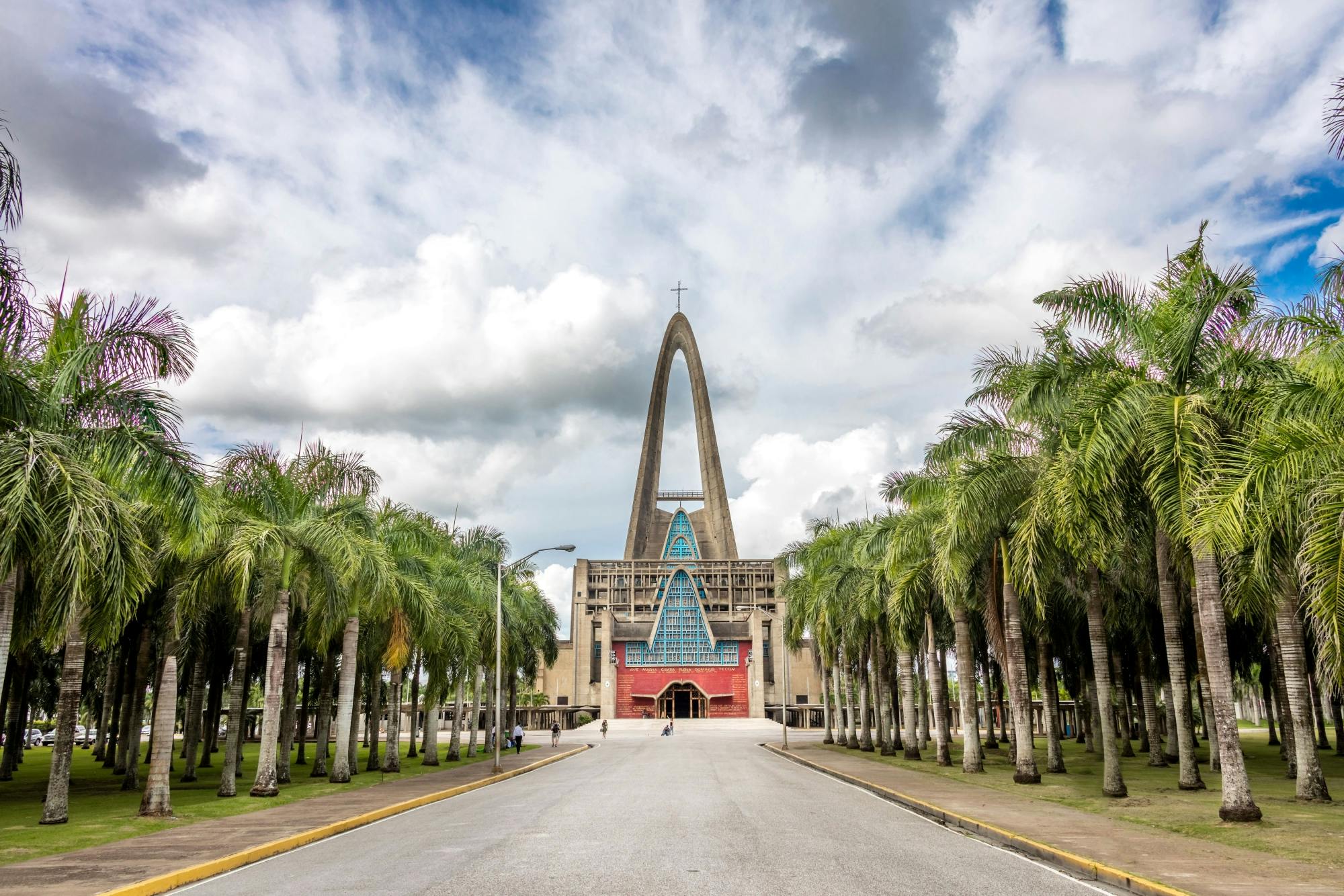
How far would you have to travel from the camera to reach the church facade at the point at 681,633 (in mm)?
102562

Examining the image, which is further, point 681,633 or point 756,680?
point 681,633

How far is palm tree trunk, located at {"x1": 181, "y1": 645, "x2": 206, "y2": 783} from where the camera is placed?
27.8m

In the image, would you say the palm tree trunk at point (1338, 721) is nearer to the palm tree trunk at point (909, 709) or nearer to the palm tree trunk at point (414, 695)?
the palm tree trunk at point (909, 709)

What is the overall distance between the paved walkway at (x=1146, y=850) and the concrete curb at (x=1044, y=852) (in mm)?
222

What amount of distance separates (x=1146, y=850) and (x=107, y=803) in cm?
2261

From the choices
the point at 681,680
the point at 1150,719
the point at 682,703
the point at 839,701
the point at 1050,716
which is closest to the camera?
the point at 1050,716

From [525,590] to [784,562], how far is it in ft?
46.1

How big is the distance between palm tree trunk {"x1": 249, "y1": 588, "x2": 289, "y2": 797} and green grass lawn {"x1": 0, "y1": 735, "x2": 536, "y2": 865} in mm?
426

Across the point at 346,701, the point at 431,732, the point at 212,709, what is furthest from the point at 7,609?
the point at 212,709

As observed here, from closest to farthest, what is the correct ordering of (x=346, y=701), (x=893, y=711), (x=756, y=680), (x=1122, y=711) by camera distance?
(x=346, y=701), (x=893, y=711), (x=1122, y=711), (x=756, y=680)

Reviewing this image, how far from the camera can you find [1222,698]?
16125mm

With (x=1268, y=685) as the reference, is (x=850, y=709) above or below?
below

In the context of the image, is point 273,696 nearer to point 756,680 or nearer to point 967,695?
point 967,695

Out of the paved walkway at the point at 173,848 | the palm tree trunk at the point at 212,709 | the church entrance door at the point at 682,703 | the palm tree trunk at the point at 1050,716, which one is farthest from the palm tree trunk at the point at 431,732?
the church entrance door at the point at 682,703
